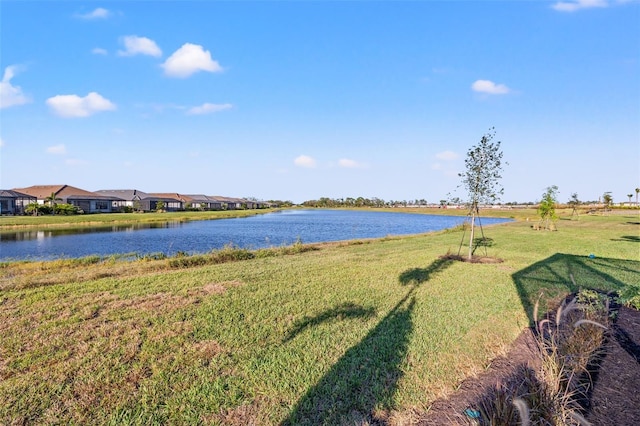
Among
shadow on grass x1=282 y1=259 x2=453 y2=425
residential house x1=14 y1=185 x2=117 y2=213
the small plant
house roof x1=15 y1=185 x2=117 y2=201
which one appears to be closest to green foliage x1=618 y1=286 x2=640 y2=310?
the small plant

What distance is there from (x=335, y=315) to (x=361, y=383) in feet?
7.39

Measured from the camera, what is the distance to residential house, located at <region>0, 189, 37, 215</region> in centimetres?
5188

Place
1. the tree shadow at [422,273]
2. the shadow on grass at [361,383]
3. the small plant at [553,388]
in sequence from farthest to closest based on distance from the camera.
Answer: the tree shadow at [422,273]
the shadow on grass at [361,383]
the small plant at [553,388]

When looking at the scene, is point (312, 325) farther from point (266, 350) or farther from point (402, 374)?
point (402, 374)

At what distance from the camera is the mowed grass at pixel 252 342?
3.22 metres

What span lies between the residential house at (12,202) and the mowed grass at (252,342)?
59.5 metres

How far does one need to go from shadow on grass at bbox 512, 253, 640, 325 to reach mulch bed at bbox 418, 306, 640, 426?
1.39 m

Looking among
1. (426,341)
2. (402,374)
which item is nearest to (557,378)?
(402,374)

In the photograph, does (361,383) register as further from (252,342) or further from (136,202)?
(136,202)

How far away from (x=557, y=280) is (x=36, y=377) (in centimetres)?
1059

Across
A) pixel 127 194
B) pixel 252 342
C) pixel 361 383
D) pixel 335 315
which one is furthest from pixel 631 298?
pixel 127 194

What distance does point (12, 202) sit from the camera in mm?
53844

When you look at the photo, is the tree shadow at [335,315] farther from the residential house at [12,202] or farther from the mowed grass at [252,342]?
the residential house at [12,202]

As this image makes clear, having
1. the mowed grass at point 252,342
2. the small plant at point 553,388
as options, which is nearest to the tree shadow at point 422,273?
the mowed grass at point 252,342
